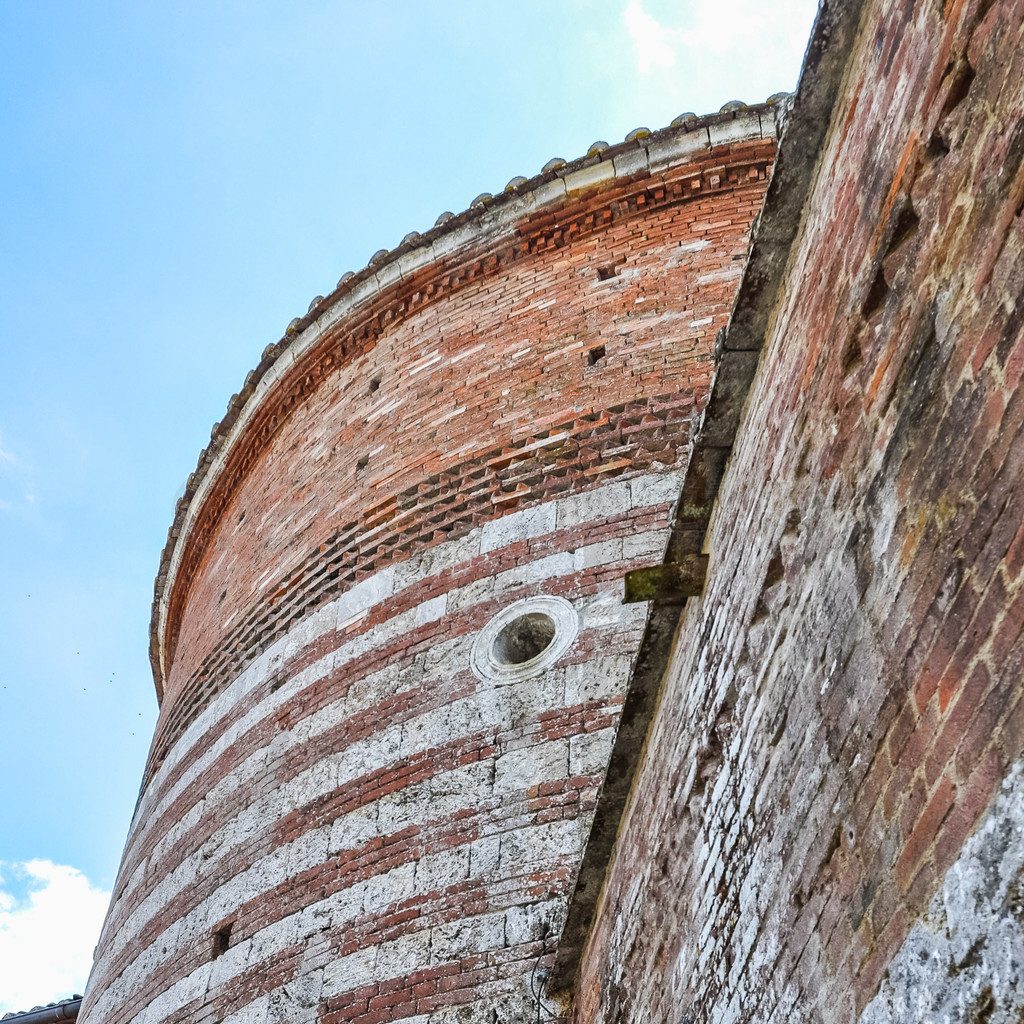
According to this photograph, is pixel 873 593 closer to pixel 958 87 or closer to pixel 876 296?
pixel 876 296

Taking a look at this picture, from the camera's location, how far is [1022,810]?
1431 mm

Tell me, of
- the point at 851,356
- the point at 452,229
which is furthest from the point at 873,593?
the point at 452,229

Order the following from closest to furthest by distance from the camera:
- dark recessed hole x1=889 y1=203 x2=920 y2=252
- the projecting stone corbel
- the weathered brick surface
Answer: the weathered brick surface → dark recessed hole x1=889 y1=203 x2=920 y2=252 → the projecting stone corbel

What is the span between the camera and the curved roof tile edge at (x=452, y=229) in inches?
297

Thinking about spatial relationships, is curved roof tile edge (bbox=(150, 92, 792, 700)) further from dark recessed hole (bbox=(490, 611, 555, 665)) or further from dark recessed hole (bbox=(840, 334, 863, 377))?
dark recessed hole (bbox=(840, 334, 863, 377))

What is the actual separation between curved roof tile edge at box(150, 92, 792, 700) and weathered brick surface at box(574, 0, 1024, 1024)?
483 centimetres

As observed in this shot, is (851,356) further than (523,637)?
No

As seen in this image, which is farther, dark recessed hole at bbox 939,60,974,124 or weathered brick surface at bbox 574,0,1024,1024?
dark recessed hole at bbox 939,60,974,124

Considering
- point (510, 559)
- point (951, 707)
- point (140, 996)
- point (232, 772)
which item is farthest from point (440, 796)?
point (951, 707)

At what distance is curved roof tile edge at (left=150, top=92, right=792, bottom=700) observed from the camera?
7539 mm

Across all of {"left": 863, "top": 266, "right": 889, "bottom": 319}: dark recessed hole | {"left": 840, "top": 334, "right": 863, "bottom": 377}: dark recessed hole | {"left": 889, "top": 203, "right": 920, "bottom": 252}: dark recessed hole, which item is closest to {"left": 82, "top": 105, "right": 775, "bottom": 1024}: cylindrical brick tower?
{"left": 840, "top": 334, "right": 863, "bottom": 377}: dark recessed hole

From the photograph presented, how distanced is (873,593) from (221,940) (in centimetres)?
459

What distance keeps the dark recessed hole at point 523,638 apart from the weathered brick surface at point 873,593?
2496mm

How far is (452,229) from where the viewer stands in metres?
7.99
